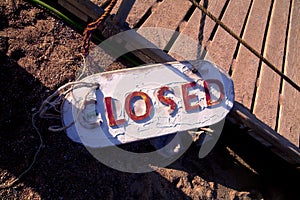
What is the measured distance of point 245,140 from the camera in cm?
330

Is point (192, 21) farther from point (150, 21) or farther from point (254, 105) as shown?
point (254, 105)

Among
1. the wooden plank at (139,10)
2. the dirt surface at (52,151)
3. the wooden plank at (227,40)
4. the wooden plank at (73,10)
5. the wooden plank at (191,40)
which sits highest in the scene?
the wooden plank at (227,40)

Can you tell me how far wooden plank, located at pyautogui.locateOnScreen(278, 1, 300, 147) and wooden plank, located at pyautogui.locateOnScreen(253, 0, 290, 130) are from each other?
0.23ft

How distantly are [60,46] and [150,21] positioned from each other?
722 millimetres

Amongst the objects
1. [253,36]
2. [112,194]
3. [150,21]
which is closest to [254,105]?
[253,36]

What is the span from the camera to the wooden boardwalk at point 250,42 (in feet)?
9.78

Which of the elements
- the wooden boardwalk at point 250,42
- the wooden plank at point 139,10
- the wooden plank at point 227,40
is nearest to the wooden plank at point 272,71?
the wooden boardwalk at point 250,42

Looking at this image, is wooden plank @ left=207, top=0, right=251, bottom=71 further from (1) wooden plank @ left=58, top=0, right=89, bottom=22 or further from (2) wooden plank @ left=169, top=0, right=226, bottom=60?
(1) wooden plank @ left=58, top=0, right=89, bottom=22

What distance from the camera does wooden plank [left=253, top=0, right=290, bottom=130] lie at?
3.05 m

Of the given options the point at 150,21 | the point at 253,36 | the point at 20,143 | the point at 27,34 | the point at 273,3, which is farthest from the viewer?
the point at 273,3

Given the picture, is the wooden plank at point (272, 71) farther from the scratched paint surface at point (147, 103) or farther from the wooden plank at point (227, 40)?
the scratched paint surface at point (147, 103)

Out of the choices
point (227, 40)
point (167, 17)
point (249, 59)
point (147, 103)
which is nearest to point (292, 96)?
point (249, 59)

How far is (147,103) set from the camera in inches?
96.3

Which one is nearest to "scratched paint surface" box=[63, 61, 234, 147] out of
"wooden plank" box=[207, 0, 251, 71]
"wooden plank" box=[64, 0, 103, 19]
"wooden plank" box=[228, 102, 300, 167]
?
"wooden plank" box=[228, 102, 300, 167]
